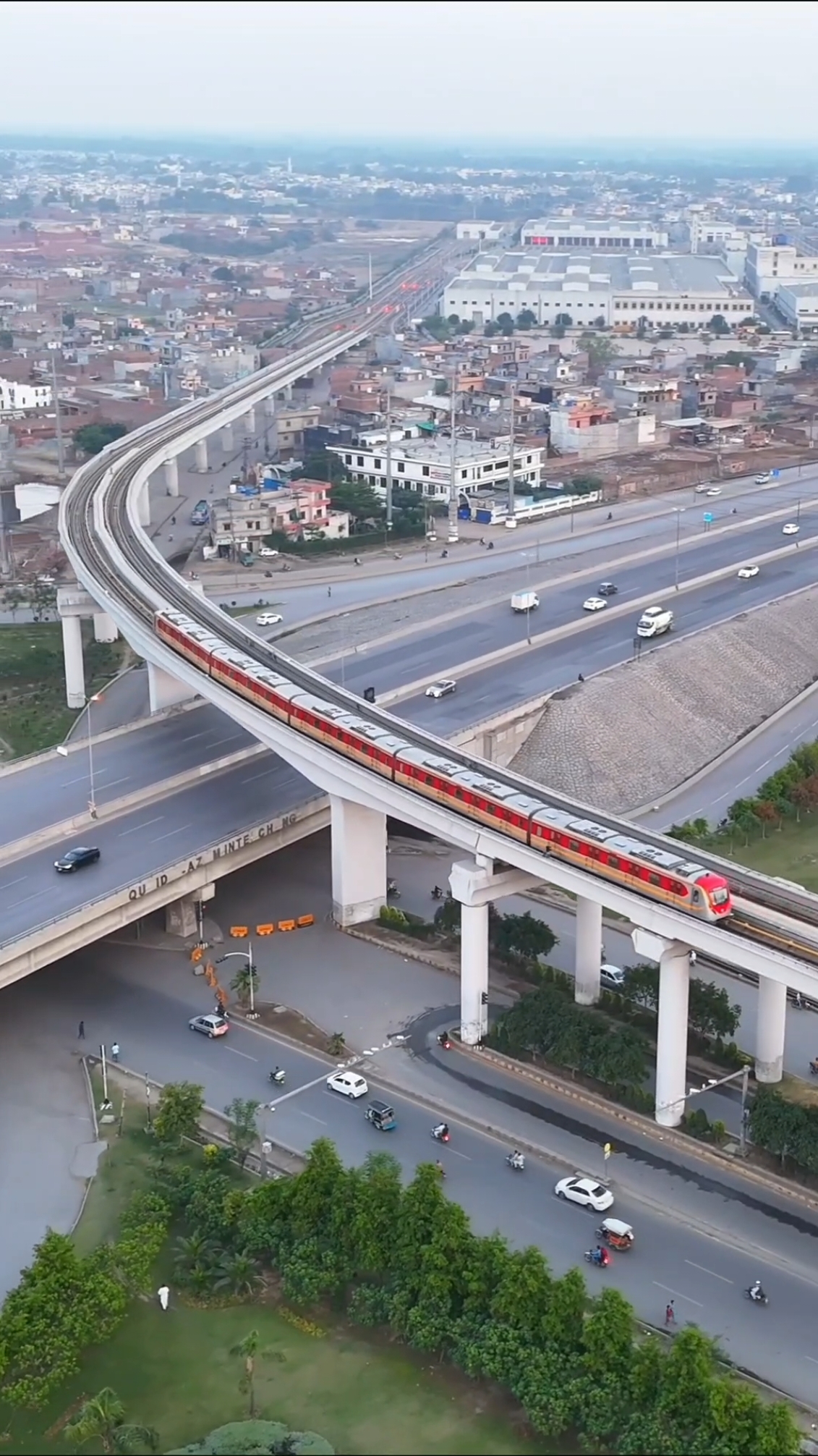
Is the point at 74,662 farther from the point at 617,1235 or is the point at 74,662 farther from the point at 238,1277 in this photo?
the point at 617,1235

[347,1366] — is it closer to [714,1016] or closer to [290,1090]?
[290,1090]

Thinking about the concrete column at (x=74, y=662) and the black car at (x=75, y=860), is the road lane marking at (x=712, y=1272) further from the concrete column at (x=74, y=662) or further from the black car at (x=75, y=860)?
the concrete column at (x=74, y=662)

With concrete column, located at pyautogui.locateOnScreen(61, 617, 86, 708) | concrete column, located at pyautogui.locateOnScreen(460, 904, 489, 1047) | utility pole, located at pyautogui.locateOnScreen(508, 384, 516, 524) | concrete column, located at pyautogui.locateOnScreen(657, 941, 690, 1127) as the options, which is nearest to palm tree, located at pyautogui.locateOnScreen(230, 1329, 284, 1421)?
concrete column, located at pyautogui.locateOnScreen(657, 941, 690, 1127)

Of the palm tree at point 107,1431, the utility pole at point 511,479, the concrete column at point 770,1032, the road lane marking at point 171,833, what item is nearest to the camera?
the palm tree at point 107,1431

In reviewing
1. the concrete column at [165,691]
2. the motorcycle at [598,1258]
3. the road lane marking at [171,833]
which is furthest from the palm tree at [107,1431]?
the concrete column at [165,691]

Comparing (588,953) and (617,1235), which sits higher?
(588,953)

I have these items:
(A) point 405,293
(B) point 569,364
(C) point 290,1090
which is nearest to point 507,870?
(C) point 290,1090

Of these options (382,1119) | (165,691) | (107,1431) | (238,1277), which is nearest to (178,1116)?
(382,1119)
